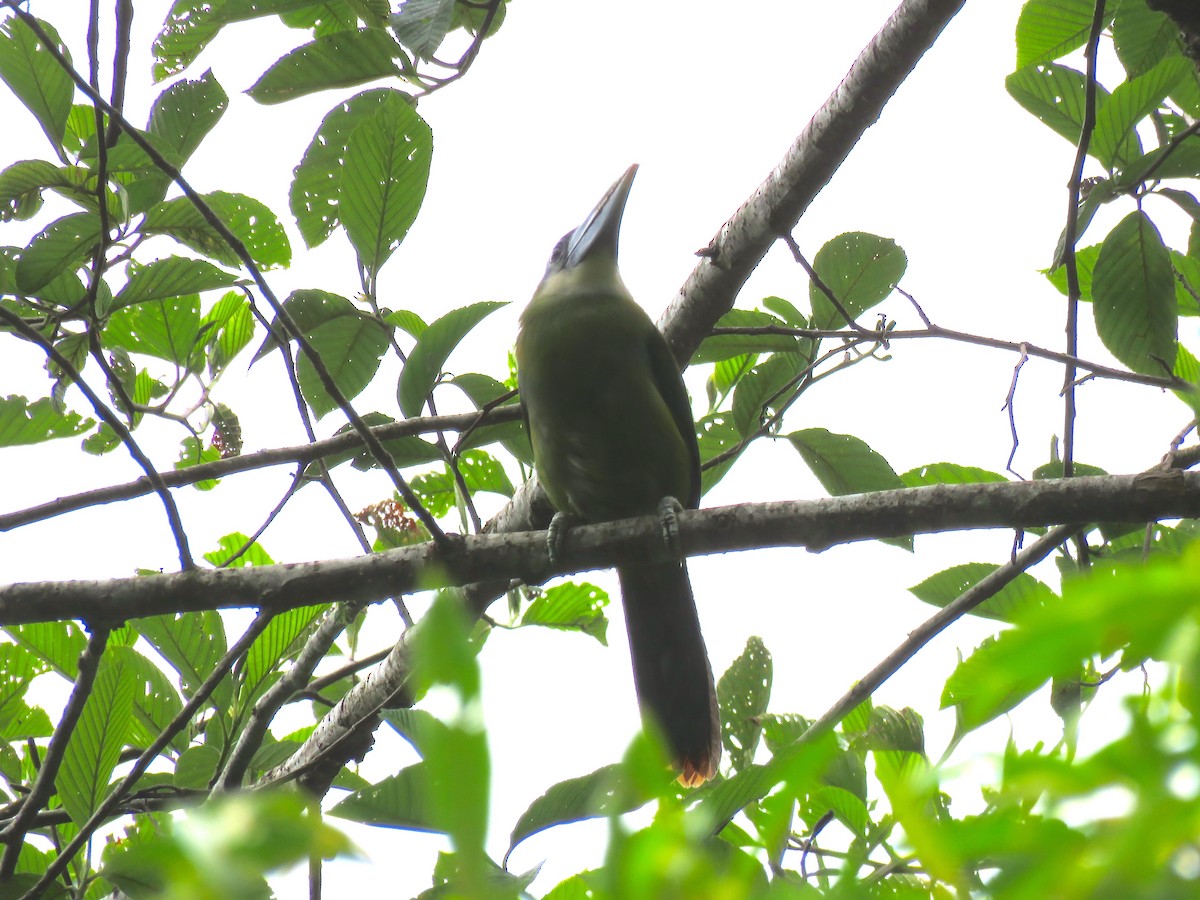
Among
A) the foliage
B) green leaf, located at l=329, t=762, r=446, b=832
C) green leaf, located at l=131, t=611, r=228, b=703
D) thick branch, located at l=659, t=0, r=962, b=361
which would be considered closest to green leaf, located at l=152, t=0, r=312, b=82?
the foliage

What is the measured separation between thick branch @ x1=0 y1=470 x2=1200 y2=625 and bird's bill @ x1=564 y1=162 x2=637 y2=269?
2.40 meters

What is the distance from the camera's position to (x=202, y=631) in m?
3.54

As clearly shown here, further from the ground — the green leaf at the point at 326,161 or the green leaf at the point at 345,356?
the green leaf at the point at 326,161

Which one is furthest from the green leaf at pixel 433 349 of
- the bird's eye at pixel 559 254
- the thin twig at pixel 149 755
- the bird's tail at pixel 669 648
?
the bird's eye at pixel 559 254

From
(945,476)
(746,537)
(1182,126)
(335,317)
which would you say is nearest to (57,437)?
(335,317)

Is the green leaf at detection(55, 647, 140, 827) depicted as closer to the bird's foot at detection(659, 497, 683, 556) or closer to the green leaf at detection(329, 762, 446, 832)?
the green leaf at detection(329, 762, 446, 832)

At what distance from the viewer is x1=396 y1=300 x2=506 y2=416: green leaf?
312cm

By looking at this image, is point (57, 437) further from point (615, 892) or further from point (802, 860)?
point (615, 892)

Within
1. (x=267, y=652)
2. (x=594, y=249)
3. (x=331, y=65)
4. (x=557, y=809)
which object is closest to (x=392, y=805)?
(x=557, y=809)

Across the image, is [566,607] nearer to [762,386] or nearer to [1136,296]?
[762,386]

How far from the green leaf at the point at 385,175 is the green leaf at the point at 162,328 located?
0.73m

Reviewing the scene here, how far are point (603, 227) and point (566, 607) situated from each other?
1985 mm

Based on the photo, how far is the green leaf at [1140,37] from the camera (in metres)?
3.08

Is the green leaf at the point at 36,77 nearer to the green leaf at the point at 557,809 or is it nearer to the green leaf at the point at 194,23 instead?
the green leaf at the point at 194,23
